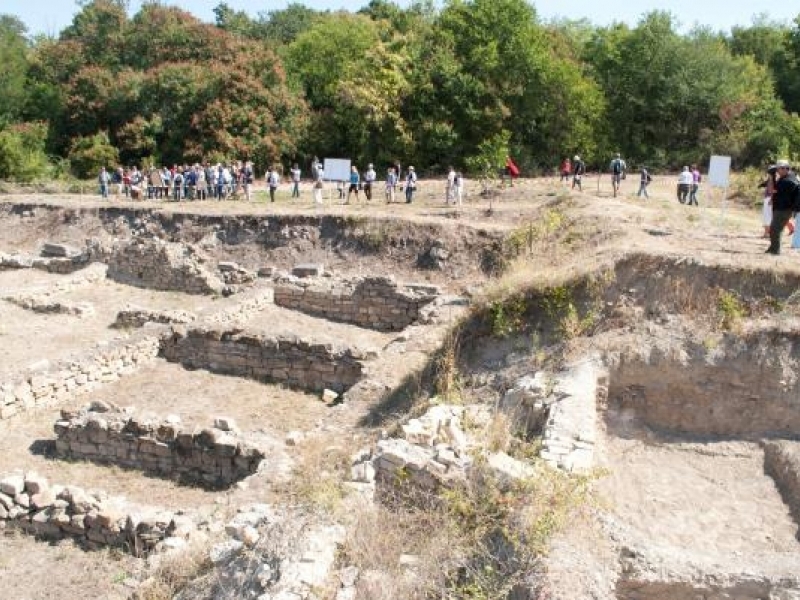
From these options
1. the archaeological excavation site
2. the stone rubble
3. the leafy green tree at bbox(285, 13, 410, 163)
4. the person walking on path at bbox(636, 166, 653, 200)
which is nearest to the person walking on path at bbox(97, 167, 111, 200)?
the leafy green tree at bbox(285, 13, 410, 163)

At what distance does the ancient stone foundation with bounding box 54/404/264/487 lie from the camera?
938 cm

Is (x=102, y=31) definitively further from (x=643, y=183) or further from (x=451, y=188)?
(x=643, y=183)

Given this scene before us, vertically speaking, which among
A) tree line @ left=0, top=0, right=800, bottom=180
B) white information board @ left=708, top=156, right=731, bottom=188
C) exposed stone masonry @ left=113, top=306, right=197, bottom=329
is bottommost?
exposed stone masonry @ left=113, top=306, right=197, bottom=329

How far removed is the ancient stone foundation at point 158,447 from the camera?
30.8 ft

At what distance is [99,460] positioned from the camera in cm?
990

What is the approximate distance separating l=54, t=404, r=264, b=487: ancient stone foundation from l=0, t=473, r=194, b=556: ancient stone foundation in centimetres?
132

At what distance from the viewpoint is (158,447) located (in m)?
9.60

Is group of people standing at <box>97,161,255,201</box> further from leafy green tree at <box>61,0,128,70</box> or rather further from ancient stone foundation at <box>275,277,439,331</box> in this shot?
leafy green tree at <box>61,0,128,70</box>

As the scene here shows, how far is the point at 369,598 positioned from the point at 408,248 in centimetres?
1530

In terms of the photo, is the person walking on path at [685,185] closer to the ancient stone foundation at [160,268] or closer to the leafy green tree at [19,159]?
the ancient stone foundation at [160,268]

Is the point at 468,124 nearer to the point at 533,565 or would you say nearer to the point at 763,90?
the point at 763,90

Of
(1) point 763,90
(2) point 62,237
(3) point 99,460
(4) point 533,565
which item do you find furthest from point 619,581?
(1) point 763,90

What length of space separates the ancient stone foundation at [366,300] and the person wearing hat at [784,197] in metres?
7.11

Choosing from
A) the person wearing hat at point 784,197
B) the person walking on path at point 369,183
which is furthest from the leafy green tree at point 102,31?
the person wearing hat at point 784,197
